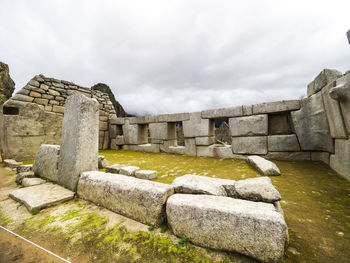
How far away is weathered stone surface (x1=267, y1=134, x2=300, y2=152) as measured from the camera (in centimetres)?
407

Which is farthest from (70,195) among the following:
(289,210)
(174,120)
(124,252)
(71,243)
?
(174,120)

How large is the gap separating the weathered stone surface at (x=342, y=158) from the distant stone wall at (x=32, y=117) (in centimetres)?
838

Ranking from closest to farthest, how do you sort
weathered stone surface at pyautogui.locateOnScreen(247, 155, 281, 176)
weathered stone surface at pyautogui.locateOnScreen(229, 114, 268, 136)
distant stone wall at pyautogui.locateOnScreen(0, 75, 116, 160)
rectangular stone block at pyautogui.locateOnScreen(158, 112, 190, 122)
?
weathered stone surface at pyautogui.locateOnScreen(247, 155, 281, 176) < weathered stone surface at pyautogui.locateOnScreen(229, 114, 268, 136) < distant stone wall at pyautogui.locateOnScreen(0, 75, 116, 160) < rectangular stone block at pyautogui.locateOnScreen(158, 112, 190, 122)

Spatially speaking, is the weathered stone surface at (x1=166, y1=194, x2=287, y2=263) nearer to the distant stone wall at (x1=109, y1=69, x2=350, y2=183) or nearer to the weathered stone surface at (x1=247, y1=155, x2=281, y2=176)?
the weathered stone surface at (x1=247, y1=155, x2=281, y2=176)

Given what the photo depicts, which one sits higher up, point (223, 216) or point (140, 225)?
point (223, 216)

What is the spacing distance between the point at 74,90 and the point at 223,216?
855cm

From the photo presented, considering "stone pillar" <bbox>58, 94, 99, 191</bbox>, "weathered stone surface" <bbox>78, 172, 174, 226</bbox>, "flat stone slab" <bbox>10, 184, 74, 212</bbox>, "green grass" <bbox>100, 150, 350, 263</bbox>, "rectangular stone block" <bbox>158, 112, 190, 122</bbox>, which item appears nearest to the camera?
"green grass" <bbox>100, 150, 350, 263</bbox>

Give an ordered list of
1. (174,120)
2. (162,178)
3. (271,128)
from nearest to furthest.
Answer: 1. (162,178)
2. (271,128)
3. (174,120)

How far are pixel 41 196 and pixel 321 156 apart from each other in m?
6.02

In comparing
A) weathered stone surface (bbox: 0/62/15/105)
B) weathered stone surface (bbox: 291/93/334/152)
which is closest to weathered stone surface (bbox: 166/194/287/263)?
weathered stone surface (bbox: 291/93/334/152)

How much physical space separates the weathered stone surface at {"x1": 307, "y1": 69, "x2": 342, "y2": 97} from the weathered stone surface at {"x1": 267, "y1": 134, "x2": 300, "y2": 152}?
1.29 meters

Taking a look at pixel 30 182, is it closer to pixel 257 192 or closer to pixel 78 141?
pixel 78 141

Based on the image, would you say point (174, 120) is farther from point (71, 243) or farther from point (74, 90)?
point (74, 90)

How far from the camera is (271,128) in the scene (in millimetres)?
4691
